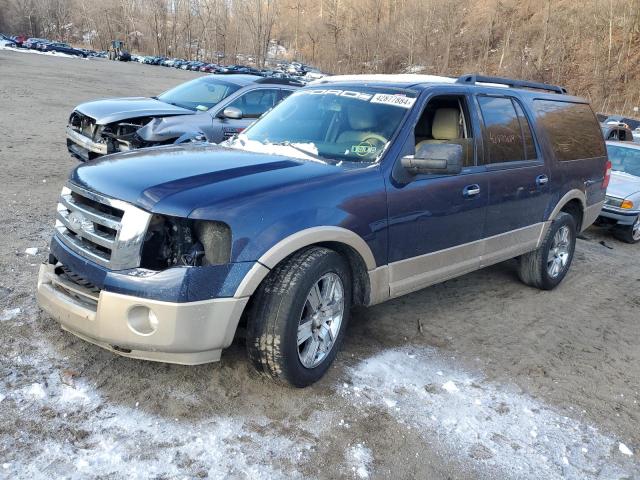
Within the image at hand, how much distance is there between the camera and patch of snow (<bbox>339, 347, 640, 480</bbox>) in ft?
10.4

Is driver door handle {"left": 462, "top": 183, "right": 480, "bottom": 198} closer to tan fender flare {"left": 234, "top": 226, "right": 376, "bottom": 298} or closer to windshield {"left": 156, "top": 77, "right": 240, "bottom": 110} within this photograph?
tan fender flare {"left": 234, "top": 226, "right": 376, "bottom": 298}

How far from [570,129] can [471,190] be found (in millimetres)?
2099

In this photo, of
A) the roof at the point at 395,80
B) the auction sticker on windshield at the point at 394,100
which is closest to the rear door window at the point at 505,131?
the roof at the point at 395,80

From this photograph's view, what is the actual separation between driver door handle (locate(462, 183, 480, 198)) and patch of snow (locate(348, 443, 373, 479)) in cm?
221

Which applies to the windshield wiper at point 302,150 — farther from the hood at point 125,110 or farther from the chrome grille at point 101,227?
the hood at point 125,110

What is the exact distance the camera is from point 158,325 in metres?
3.03

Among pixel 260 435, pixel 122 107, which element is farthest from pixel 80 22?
pixel 260 435

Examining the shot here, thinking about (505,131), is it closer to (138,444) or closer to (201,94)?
(138,444)

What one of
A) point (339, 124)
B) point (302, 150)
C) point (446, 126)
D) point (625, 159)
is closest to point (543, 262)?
point (446, 126)

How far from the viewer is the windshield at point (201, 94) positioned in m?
9.42

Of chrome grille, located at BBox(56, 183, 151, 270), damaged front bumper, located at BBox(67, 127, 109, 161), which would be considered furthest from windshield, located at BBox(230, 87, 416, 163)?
damaged front bumper, located at BBox(67, 127, 109, 161)

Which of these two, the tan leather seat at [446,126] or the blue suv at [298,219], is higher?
the tan leather seat at [446,126]

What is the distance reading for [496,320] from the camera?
514cm

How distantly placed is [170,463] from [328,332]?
4.20ft
